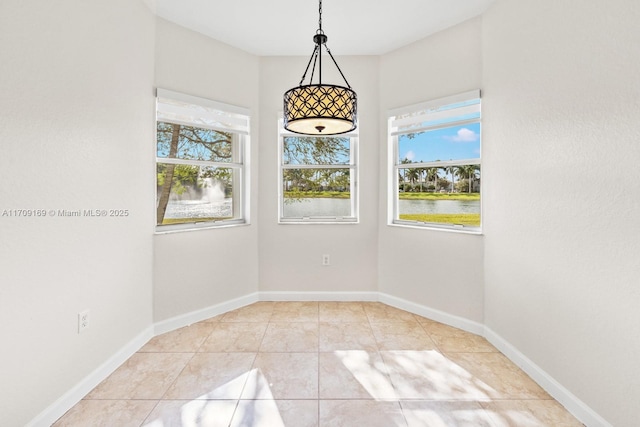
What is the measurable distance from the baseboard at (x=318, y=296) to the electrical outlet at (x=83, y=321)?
1.74 metres

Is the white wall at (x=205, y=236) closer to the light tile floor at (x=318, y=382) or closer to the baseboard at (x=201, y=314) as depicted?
the baseboard at (x=201, y=314)

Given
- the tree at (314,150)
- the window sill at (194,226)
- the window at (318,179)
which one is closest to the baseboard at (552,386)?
the window at (318,179)

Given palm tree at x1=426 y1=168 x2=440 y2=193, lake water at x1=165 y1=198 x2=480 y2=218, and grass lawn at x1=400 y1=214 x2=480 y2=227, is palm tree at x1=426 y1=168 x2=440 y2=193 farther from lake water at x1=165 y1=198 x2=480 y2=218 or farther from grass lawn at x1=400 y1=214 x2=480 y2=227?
grass lawn at x1=400 y1=214 x2=480 y2=227

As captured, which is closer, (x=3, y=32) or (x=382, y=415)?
(x=3, y=32)

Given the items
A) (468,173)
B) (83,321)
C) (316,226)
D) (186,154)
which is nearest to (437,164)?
(468,173)

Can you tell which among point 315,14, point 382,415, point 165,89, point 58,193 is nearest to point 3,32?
point 58,193

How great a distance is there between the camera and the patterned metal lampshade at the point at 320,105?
1597mm

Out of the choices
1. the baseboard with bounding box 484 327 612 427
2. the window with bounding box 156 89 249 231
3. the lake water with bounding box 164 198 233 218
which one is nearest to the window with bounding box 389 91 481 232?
the baseboard with bounding box 484 327 612 427

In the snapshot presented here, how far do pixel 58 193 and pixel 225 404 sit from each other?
60.2 inches

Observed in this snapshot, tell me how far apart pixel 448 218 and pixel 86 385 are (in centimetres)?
307

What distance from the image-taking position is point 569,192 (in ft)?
5.72

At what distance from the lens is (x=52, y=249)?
167 cm

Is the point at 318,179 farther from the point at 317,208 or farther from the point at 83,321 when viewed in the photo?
the point at 83,321

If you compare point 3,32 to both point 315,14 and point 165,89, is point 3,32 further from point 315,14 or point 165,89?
point 315,14
